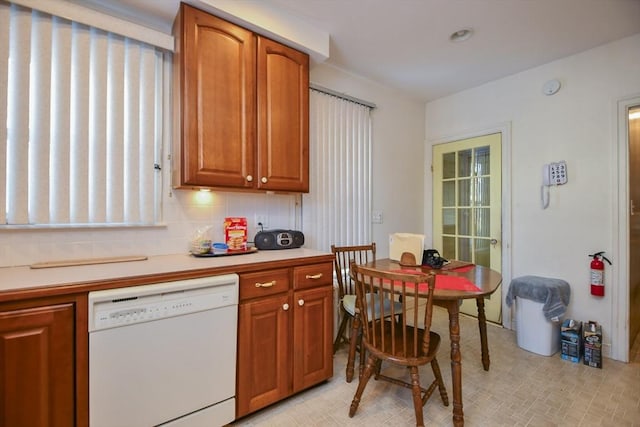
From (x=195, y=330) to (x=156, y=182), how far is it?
1013mm

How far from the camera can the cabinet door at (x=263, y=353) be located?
163 centimetres

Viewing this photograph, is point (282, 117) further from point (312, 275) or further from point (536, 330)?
point (536, 330)

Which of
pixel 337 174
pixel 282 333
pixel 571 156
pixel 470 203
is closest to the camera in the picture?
pixel 282 333

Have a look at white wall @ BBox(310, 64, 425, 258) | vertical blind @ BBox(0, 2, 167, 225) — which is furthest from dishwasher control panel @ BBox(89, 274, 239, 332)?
white wall @ BBox(310, 64, 425, 258)

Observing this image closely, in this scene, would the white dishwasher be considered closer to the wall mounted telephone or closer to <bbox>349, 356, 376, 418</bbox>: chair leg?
<bbox>349, 356, 376, 418</bbox>: chair leg

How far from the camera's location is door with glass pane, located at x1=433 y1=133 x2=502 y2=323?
3.16 meters

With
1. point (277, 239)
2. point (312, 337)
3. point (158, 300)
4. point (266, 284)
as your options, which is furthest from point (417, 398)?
point (158, 300)

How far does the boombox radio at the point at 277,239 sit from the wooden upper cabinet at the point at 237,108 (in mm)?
333

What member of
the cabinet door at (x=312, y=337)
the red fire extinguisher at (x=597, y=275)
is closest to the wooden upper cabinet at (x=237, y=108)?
the cabinet door at (x=312, y=337)

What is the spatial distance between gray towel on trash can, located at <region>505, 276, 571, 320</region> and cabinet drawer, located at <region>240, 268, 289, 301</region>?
2.18 m

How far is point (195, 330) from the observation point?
58.1 inches

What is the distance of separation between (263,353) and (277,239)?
781 mm

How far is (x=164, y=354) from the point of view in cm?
139

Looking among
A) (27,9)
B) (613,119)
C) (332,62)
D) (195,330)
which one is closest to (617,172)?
(613,119)
